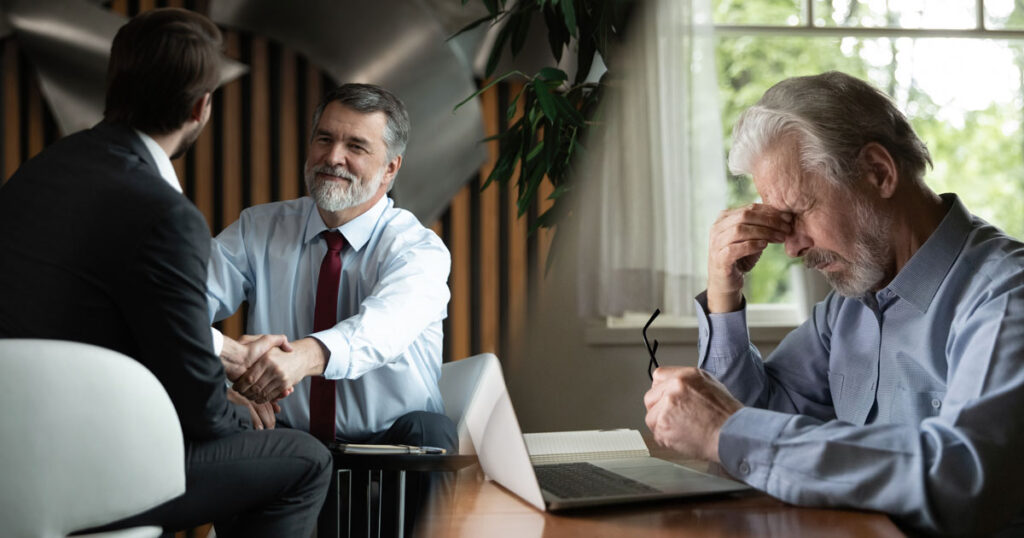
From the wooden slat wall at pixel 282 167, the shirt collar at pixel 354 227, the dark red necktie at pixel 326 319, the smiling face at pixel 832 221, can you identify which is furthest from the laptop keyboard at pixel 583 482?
the wooden slat wall at pixel 282 167

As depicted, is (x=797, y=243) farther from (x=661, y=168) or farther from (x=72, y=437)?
(x=661, y=168)

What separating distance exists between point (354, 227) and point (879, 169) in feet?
4.62

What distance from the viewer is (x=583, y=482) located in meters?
1.05

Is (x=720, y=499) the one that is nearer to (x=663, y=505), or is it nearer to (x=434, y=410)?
(x=663, y=505)

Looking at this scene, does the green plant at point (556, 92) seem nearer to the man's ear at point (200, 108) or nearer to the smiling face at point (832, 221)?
the man's ear at point (200, 108)

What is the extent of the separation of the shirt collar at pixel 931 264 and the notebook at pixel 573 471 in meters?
0.44

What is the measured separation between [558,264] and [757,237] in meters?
1.77

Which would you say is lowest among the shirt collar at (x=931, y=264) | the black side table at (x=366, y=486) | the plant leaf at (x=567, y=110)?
the black side table at (x=366, y=486)

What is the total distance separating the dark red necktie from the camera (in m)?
2.21

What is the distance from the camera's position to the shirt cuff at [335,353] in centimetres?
188

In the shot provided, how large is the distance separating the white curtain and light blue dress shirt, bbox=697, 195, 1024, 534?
163cm

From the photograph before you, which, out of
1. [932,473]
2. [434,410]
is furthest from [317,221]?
[932,473]

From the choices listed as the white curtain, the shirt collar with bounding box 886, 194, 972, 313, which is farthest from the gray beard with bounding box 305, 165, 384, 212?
the shirt collar with bounding box 886, 194, 972, 313

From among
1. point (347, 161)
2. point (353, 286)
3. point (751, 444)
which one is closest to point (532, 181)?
point (347, 161)
